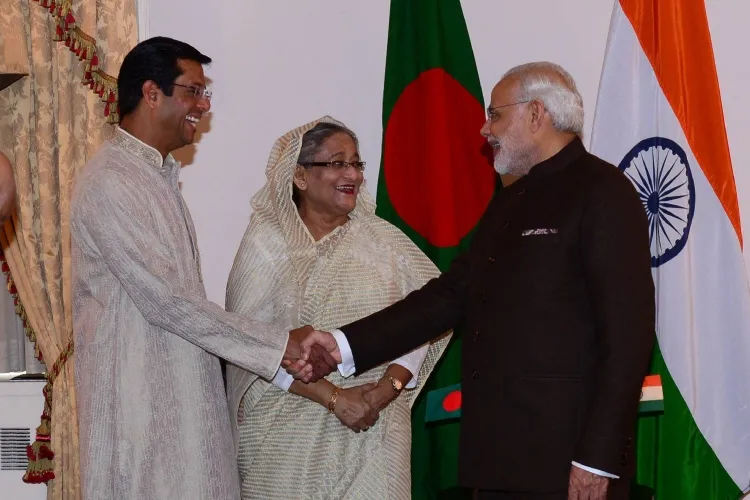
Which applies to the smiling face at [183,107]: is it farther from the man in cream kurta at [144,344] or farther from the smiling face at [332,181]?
the smiling face at [332,181]

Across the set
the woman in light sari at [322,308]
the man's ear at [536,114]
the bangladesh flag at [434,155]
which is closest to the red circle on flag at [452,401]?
the woman in light sari at [322,308]

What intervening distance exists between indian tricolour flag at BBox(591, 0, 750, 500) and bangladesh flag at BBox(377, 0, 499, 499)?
0.56 meters

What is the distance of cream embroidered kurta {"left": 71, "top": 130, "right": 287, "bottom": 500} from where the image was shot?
2854 millimetres

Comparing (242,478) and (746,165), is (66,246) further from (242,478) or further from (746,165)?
(746,165)

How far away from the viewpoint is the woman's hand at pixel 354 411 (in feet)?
10.5

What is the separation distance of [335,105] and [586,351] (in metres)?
2.20

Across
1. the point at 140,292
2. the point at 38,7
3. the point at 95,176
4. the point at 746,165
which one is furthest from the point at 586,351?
the point at 38,7

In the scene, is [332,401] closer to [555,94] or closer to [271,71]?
[555,94]

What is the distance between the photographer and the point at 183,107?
10.1 ft

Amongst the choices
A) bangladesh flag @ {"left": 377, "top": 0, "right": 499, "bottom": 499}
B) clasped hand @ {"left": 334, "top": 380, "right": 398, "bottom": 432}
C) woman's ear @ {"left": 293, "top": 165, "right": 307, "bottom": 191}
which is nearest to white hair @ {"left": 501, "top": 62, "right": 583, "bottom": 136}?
woman's ear @ {"left": 293, "top": 165, "right": 307, "bottom": 191}

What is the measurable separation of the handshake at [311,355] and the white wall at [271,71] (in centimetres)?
144

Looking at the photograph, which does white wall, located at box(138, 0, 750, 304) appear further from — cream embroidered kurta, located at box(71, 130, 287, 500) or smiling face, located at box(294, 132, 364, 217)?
cream embroidered kurta, located at box(71, 130, 287, 500)

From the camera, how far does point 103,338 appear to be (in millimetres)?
2887

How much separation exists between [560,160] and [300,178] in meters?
1.04
